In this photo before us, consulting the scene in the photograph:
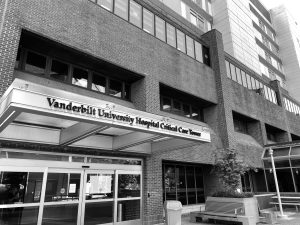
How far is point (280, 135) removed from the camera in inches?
1132

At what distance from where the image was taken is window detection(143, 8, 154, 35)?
14.9 meters

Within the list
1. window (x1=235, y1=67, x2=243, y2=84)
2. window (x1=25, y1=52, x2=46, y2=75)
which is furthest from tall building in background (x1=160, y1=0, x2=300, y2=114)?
window (x1=25, y1=52, x2=46, y2=75)

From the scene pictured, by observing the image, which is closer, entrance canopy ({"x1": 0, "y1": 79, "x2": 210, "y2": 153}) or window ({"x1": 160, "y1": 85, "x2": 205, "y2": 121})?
entrance canopy ({"x1": 0, "y1": 79, "x2": 210, "y2": 153})

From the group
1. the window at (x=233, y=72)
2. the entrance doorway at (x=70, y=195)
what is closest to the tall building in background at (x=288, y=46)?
the window at (x=233, y=72)

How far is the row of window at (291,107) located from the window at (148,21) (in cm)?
2298

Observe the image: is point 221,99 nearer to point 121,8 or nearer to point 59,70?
point 121,8

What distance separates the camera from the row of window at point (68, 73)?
10141mm

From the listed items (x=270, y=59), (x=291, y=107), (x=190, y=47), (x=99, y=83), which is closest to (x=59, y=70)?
(x=99, y=83)

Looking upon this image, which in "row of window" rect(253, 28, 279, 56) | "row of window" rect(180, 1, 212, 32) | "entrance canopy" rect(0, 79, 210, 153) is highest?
"row of window" rect(253, 28, 279, 56)

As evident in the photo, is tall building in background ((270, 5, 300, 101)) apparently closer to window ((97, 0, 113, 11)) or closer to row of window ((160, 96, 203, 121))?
row of window ((160, 96, 203, 121))

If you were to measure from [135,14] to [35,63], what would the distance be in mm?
6728

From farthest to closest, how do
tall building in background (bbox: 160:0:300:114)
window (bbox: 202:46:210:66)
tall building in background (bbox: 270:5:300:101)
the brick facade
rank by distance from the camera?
tall building in background (bbox: 270:5:300:101) < tall building in background (bbox: 160:0:300:114) < window (bbox: 202:46:210:66) < the brick facade

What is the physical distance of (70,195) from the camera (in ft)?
30.5

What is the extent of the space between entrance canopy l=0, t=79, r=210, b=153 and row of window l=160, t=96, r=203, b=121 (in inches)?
179
